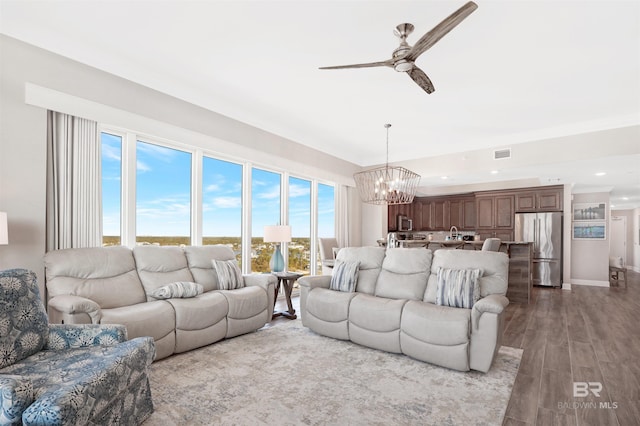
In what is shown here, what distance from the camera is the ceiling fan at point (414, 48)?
209cm

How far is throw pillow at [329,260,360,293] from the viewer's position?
3.92m

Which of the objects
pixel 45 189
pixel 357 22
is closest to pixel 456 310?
pixel 357 22

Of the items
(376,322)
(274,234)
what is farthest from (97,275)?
(376,322)

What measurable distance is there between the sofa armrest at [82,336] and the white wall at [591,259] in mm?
9290

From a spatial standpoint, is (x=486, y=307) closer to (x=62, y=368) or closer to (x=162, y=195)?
(x=62, y=368)

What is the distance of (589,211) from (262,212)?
7768mm

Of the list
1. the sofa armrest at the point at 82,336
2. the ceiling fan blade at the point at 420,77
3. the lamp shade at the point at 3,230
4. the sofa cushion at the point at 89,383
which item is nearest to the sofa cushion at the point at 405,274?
the ceiling fan blade at the point at 420,77

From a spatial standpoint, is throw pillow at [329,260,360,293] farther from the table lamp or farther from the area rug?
the table lamp

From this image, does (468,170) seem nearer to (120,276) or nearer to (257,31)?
(257,31)

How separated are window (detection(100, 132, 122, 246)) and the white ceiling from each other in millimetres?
781

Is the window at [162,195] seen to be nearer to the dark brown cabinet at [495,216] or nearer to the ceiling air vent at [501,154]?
the ceiling air vent at [501,154]

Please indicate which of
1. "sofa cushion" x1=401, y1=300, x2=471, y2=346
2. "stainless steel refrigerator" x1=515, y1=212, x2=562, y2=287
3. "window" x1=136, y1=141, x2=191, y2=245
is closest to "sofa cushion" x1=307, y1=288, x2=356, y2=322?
"sofa cushion" x1=401, y1=300, x2=471, y2=346

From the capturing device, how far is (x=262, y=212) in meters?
5.57

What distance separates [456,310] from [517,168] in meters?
3.87
